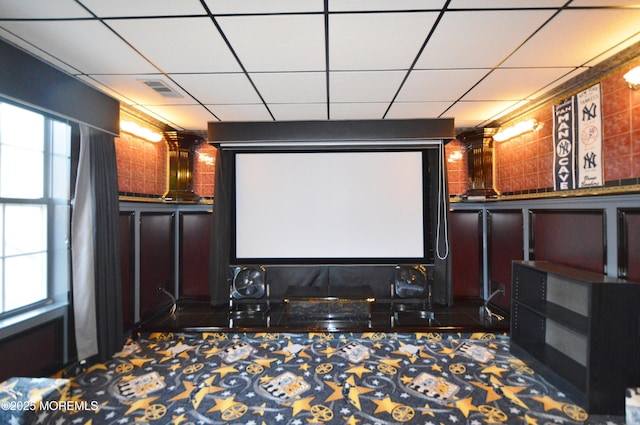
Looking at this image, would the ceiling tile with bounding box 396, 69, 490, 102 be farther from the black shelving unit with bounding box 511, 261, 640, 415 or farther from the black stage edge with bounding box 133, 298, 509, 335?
the black stage edge with bounding box 133, 298, 509, 335

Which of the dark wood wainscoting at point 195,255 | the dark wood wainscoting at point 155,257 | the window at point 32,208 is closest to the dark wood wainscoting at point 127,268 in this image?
the dark wood wainscoting at point 155,257

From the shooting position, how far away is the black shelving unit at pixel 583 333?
2.12m

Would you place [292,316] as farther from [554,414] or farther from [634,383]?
[634,383]

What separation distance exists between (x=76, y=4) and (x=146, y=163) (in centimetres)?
244

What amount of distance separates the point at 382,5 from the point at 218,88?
1807mm

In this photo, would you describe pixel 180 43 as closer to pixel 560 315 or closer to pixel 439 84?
pixel 439 84

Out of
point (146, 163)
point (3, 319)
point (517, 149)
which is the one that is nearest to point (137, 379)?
point (3, 319)

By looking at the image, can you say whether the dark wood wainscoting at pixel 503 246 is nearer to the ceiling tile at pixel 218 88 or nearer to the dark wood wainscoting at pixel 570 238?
the dark wood wainscoting at pixel 570 238

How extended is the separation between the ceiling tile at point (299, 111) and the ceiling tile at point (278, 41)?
889mm

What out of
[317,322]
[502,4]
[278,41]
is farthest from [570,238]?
[278,41]

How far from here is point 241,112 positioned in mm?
3639

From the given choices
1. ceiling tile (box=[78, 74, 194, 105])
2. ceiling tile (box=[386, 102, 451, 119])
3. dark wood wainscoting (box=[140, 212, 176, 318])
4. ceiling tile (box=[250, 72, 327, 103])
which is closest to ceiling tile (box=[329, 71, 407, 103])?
ceiling tile (box=[250, 72, 327, 103])

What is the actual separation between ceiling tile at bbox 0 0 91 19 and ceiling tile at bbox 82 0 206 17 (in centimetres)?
11

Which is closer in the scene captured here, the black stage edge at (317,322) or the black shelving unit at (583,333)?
the black shelving unit at (583,333)
